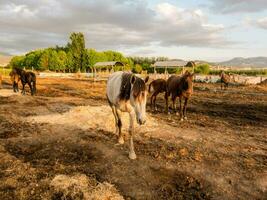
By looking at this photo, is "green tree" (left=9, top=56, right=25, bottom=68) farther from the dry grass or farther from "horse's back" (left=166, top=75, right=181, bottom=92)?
the dry grass

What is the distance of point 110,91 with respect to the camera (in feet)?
30.9

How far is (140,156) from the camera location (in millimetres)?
7945

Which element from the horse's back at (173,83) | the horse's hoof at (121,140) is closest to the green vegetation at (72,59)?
the horse's back at (173,83)

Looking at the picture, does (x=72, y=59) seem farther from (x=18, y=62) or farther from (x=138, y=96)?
(x=138, y=96)

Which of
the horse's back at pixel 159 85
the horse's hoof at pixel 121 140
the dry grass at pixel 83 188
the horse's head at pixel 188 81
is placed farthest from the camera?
the horse's back at pixel 159 85

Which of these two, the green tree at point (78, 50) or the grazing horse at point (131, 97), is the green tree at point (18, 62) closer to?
A: the green tree at point (78, 50)

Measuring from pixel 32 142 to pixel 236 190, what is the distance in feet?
21.3

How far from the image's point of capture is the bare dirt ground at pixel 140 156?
6023mm

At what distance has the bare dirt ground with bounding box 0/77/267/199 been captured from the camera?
6.02 metres

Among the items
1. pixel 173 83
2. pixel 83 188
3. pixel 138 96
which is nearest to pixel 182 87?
pixel 173 83

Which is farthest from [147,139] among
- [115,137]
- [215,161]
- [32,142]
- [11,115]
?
[11,115]

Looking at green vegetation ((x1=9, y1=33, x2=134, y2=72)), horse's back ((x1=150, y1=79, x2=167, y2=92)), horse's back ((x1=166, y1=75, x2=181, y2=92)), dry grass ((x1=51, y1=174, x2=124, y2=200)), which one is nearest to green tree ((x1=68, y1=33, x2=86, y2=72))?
green vegetation ((x1=9, y1=33, x2=134, y2=72))

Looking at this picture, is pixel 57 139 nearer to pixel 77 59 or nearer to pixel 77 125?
pixel 77 125

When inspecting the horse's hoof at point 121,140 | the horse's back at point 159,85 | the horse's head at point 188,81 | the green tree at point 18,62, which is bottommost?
the horse's hoof at point 121,140
